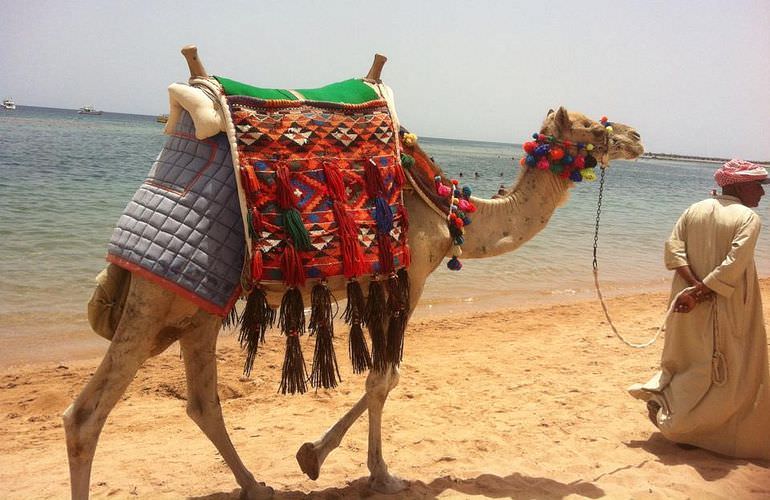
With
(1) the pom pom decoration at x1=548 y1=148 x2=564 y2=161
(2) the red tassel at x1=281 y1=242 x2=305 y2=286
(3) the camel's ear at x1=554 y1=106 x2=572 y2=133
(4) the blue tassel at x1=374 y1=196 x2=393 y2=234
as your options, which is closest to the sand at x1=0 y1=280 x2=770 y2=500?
(2) the red tassel at x1=281 y1=242 x2=305 y2=286

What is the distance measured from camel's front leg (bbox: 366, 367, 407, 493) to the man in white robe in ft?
6.93

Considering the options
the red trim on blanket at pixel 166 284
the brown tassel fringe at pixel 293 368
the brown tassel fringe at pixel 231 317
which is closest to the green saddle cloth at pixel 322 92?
the red trim on blanket at pixel 166 284

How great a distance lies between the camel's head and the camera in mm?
4312

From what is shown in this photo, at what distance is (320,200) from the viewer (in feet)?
11.0

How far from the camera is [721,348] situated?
4.55 meters

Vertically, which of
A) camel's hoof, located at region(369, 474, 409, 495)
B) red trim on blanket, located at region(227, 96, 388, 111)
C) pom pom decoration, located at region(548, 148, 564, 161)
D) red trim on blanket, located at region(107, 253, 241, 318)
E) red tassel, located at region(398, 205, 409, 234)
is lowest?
camel's hoof, located at region(369, 474, 409, 495)

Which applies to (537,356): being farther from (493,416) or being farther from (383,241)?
(383,241)

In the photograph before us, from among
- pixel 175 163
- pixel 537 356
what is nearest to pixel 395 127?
pixel 175 163

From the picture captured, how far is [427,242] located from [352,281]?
616 millimetres

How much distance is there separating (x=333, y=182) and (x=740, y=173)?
10.00 feet

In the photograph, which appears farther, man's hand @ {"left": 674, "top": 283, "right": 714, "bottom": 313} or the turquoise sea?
the turquoise sea

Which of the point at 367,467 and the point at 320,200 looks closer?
the point at 320,200

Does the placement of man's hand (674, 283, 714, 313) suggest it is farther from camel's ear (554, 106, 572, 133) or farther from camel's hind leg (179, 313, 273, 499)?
camel's hind leg (179, 313, 273, 499)

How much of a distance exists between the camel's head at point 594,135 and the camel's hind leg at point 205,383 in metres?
2.54
